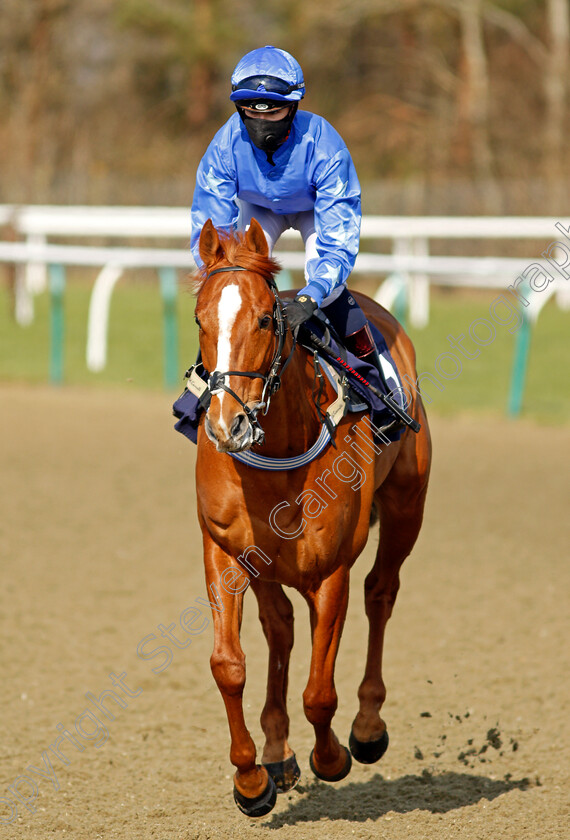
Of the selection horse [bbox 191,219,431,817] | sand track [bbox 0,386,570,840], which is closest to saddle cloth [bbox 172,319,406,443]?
horse [bbox 191,219,431,817]

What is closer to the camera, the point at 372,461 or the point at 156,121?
the point at 372,461

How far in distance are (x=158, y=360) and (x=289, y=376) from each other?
9526mm

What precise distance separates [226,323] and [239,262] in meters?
0.24

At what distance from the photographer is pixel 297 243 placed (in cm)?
1898

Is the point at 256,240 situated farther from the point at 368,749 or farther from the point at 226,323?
the point at 368,749

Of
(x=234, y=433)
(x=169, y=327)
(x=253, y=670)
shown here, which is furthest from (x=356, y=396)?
(x=169, y=327)

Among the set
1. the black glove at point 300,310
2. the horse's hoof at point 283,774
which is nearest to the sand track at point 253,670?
the horse's hoof at point 283,774

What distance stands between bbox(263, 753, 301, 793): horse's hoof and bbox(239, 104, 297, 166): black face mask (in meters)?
2.07

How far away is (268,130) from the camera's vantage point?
3.62 meters

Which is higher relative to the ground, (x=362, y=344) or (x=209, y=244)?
(x=209, y=244)

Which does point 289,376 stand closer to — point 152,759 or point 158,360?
point 152,759

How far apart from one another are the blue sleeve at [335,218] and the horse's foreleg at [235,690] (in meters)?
1.01

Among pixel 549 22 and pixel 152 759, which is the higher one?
pixel 549 22

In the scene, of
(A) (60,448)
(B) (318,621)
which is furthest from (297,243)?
(B) (318,621)
